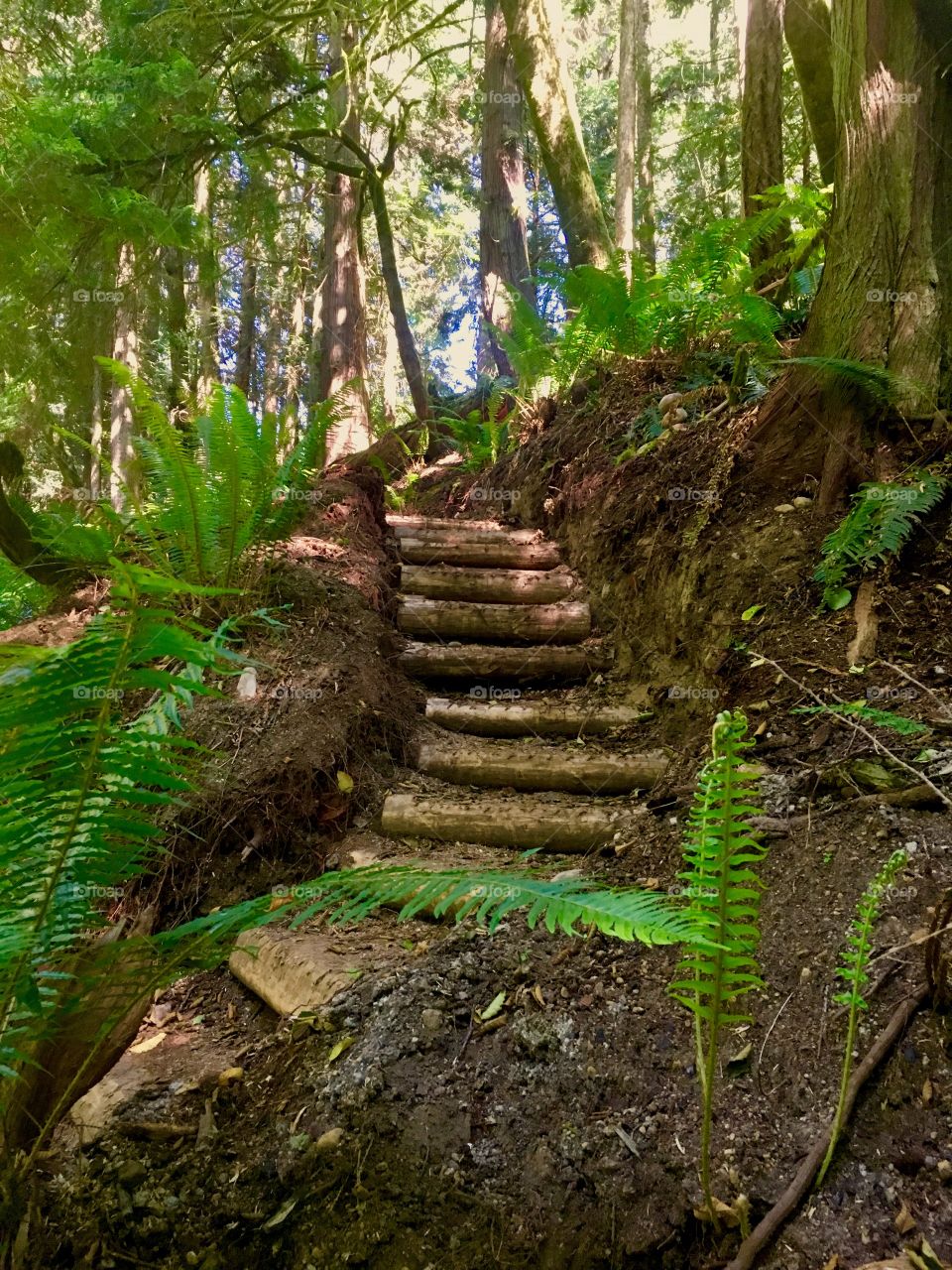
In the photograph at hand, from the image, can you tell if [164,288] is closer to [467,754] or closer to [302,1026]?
[467,754]

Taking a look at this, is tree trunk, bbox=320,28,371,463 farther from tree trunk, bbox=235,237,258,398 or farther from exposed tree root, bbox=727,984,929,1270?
exposed tree root, bbox=727,984,929,1270

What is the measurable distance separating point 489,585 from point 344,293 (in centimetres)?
555

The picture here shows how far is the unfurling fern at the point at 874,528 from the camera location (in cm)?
240

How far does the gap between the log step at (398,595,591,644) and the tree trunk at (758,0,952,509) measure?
1.31 metres

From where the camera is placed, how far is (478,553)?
4703 millimetres

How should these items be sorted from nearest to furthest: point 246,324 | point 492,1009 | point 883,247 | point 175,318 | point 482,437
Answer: point 492,1009 < point 883,247 < point 482,437 < point 175,318 < point 246,324

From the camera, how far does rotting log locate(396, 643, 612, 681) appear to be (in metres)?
3.70

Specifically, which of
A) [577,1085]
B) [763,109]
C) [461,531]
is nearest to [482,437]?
[461,531]

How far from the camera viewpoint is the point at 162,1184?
128 centimetres

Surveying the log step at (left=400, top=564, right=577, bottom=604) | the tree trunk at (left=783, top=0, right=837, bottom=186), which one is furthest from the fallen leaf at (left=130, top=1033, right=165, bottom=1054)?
the tree trunk at (left=783, top=0, right=837, bottom=186)

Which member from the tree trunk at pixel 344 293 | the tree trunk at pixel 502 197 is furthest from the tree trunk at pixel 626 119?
the tree trunk at pixel 344 293

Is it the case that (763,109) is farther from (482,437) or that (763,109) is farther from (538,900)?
(538,900)

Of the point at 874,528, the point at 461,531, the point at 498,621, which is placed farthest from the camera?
the point at 461,531

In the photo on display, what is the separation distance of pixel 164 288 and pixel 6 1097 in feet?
27.3
